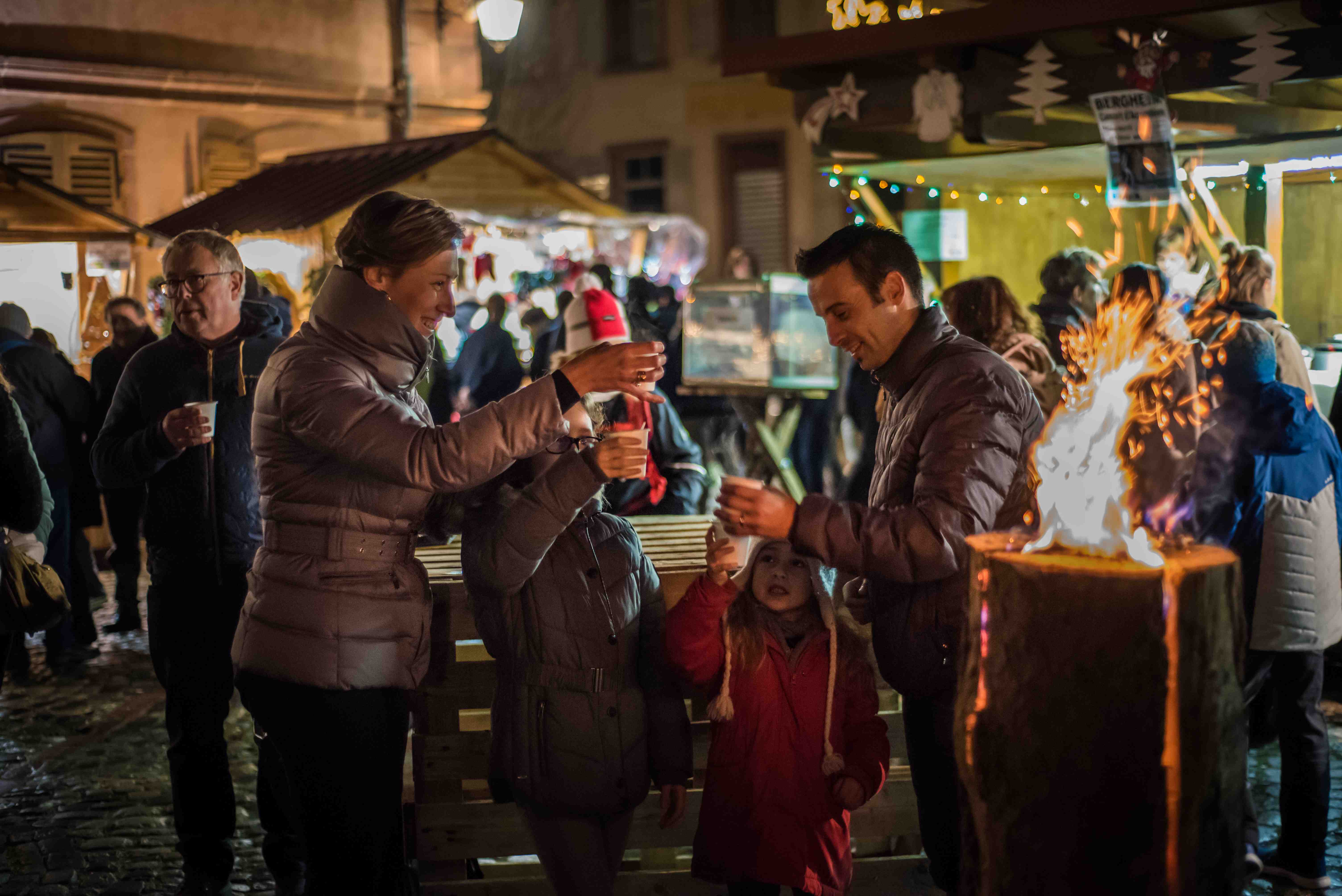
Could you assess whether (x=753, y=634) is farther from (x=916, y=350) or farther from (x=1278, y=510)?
(x=1278, y=510)

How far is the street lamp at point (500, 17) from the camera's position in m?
14.3

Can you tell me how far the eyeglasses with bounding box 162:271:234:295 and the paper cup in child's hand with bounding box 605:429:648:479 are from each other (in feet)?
6.75

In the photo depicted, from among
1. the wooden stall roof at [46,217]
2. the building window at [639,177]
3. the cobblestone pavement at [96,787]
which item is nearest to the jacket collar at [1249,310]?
the cobblestone pavement at [96,787]

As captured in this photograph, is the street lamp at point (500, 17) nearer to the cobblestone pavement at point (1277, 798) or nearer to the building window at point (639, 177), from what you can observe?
the building window at point (639, 177)

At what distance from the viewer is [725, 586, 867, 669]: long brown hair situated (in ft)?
11.0

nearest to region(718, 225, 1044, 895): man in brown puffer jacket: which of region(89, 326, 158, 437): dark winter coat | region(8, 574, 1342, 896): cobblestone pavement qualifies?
region(8, 574, 1342, 896): cobblestone pavement

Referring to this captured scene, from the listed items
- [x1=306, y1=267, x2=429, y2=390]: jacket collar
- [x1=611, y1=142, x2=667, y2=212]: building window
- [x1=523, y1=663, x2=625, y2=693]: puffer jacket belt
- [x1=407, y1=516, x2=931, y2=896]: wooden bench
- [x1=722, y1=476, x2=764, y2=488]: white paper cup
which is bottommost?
[x1=407, y1=516, x2=931, y2=896]: wooden bench

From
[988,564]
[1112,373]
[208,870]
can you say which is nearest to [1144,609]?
[988,564]

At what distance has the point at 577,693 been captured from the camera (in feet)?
10.6

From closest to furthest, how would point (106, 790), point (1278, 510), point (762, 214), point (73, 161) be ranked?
point (1278, 510) < point (106, 790) < point (73, 161) < point (762, 214)

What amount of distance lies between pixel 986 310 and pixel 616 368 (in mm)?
3362

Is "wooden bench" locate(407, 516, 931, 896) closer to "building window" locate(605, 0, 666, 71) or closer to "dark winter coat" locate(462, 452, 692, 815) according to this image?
"dark winter coat" locate(462, 452, 692, 815)

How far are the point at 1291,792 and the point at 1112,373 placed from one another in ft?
9.03

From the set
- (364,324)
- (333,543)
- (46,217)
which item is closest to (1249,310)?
(364,324)
